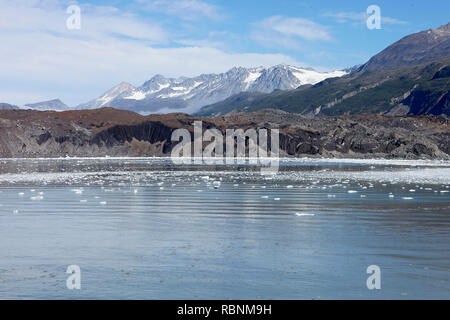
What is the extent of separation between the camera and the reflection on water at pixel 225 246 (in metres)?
10.1

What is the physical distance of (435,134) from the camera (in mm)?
124375

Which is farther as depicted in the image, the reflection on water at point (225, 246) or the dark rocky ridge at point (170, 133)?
the dark rocky ridge at point (170, 133)

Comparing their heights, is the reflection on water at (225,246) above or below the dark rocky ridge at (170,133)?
below

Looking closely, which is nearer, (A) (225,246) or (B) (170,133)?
(A) (225,246)

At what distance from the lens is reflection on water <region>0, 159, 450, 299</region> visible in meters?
10.1

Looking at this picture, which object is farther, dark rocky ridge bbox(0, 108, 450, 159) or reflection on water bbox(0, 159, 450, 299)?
dark rocky ridge bbox(0, 108, 450, 159)

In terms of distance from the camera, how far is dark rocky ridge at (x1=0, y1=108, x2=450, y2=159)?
110562mm

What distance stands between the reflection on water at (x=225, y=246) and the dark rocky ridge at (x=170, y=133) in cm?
8564

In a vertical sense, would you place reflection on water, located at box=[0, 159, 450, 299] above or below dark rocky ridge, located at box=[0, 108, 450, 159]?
Answer: below

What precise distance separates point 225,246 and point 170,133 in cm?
11638

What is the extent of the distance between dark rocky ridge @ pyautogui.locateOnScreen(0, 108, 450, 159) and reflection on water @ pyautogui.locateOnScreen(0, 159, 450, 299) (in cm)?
8564

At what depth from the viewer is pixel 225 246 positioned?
1395 cm
